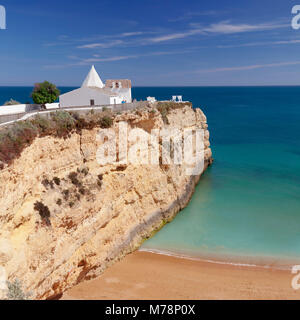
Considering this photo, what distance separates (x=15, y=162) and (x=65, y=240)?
384cm

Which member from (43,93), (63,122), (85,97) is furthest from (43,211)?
(43,93)

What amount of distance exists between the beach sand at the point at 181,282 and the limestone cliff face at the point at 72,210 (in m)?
0.69

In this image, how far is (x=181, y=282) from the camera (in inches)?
497

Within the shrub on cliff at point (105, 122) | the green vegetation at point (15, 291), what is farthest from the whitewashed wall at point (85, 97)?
the green vegetation at point (15, 291)

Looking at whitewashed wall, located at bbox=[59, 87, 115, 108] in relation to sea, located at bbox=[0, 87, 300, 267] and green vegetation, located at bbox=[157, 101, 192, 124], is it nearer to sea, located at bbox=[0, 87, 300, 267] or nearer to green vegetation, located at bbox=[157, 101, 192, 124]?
green vegetation, located at bbox=[157, 101, 192, 124]

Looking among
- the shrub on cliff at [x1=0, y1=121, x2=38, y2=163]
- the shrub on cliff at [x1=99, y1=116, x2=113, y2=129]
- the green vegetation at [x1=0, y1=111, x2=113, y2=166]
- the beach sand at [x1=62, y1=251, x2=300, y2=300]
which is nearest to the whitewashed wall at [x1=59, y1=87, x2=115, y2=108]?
the green vegetation at [x1=0, y1=111, x2=113, y2=166]

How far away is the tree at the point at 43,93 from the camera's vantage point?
18969 millimetres

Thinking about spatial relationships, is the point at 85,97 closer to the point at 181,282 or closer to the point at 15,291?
the point at 181,282

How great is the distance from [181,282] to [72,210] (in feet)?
20.3

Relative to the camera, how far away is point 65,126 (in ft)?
39.3

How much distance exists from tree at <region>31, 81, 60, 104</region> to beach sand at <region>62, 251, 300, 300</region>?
12536 millimetres

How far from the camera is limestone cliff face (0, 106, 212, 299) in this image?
29.9ft

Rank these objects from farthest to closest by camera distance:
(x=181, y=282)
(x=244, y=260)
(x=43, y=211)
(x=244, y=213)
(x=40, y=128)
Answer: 1. (x=244, y=213)
2. (x=244, y=260)
3. (x=181, y=282)
4. (x=40, y=128)
5. (x=43, y=211)

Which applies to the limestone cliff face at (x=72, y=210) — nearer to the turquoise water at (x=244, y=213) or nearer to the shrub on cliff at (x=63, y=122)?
the shrub on cliff at (x=63, y=122)
